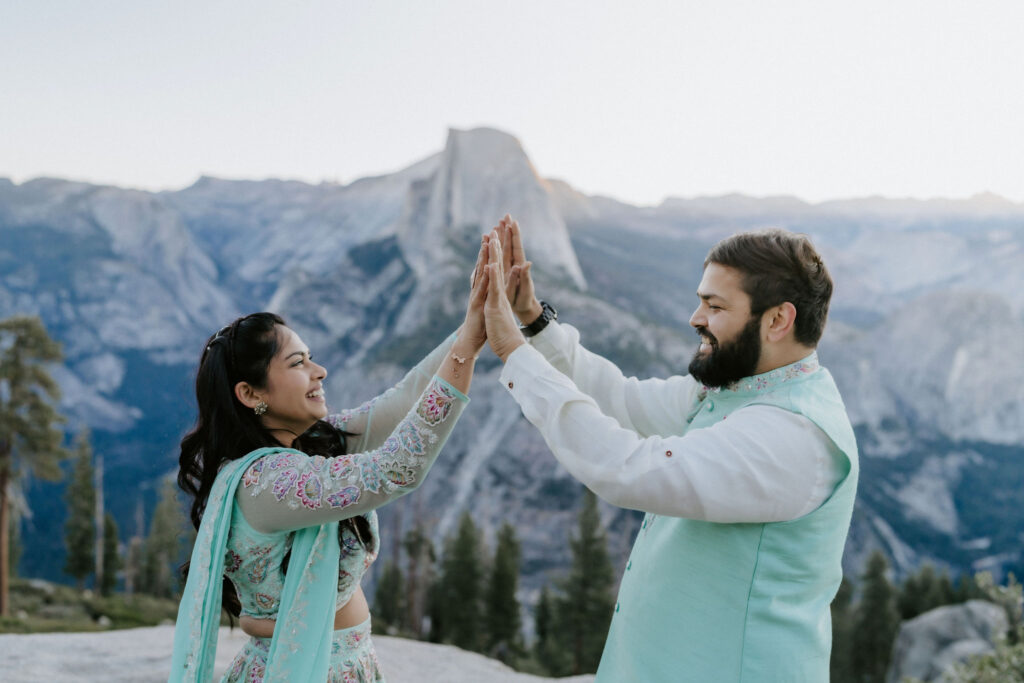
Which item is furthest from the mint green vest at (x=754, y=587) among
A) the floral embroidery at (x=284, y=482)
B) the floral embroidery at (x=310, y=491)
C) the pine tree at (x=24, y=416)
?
the pine tree at (x=24, y=416)

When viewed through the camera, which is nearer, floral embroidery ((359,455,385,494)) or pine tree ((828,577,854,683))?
floral embroidery ((359,455,385,494))

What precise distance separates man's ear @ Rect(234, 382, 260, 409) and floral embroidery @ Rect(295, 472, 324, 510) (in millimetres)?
476

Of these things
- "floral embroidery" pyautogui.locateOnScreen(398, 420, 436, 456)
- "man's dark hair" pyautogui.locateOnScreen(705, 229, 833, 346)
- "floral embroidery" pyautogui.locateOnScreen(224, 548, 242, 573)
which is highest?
"man's dark hair" pyautogui.locateOnScreen(705, 229, 833, 346)

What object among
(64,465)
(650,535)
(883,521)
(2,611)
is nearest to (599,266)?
(883,521)

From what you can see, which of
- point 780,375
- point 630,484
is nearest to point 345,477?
point 630,484

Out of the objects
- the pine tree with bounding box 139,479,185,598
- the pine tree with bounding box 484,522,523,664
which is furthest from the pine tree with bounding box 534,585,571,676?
the pine tree with bounding box 139,479,185,598

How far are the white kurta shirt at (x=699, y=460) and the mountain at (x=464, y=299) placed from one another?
28731mm

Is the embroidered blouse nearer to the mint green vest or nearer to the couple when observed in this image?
the couple

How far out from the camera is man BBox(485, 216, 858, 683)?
1.89 meters

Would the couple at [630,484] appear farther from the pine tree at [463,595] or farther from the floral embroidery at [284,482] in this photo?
the pine tree at [463,595]

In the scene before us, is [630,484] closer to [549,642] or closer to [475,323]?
[475,323]

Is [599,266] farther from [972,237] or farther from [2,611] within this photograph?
[2,611]

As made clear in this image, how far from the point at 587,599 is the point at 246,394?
90.1 ft

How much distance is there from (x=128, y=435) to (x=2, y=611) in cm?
9234
